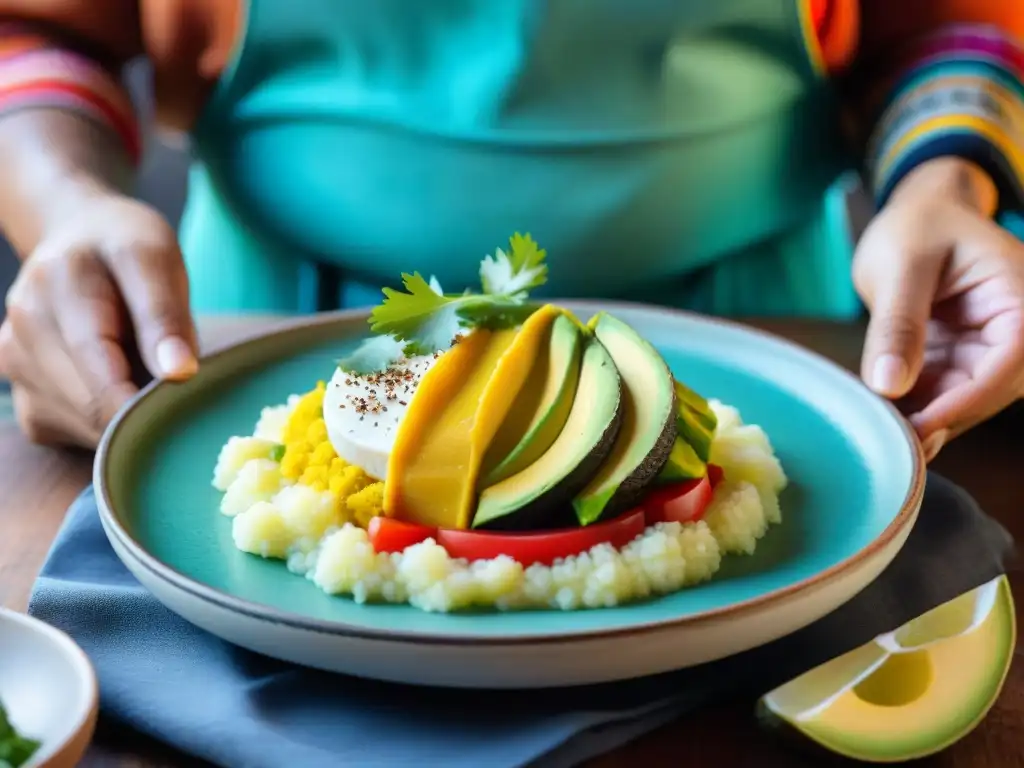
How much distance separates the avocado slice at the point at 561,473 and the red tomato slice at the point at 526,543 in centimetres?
2

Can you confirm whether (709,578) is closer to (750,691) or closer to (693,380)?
(750,691)

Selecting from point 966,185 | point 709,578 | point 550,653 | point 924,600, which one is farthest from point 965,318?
point 550,653

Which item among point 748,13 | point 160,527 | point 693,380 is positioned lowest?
point 693,380


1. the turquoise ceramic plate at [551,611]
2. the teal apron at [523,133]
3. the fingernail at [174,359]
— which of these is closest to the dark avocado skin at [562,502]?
the turquoise ceramic plate at [551,611]

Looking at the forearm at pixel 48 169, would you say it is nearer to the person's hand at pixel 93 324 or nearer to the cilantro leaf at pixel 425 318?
the person's hand at pixel 93 324

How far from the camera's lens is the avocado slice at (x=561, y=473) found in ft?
4.07

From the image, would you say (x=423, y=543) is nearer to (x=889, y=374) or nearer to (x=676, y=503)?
(x=676, y=503)

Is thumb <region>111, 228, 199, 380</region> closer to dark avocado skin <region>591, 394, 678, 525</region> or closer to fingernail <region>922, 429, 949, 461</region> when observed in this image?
dark avocado skin <region>591, 394, 678, 525</region>

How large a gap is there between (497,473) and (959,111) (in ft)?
4.65

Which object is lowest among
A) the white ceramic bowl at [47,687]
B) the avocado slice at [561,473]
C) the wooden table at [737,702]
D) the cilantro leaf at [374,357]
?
the wooden table at [737,702]

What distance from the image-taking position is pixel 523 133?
2232 mm

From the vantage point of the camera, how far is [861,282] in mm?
1857

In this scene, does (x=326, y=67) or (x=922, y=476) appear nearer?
(x=922, y=476)

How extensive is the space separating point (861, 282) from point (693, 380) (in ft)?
1.08
